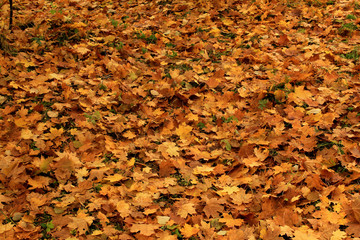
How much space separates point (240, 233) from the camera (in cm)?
240

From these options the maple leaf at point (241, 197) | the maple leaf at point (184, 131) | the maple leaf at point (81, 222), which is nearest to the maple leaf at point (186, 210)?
the maple leaf at point (241, 197)

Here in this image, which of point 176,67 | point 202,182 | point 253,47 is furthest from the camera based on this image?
point 253,47

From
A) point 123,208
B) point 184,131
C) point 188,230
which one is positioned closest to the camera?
point 188,230

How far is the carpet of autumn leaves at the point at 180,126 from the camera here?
2580 mm

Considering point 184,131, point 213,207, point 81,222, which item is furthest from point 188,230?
point 184,131

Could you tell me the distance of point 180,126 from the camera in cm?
354

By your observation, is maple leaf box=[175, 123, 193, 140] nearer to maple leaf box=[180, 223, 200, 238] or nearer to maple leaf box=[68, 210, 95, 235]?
maple leaf box=[180, 223, 200, 238]

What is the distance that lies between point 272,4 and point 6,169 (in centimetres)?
543

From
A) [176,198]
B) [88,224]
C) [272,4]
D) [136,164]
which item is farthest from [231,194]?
[272,4]

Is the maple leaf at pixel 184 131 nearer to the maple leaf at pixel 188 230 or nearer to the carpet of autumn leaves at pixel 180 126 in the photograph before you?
the carpet of autumn leaves at pixel 180 126

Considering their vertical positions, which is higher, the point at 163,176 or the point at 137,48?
the point at 137,48

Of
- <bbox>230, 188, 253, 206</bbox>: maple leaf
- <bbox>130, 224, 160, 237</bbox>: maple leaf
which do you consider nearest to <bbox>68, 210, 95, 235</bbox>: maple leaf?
<bbox>130, 224, 160, 237</bbox>: maple leaf

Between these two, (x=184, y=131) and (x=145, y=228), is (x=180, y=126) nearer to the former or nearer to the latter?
(x=184, y=131)

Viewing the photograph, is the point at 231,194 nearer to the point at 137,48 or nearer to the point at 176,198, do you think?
the point at 176,198
